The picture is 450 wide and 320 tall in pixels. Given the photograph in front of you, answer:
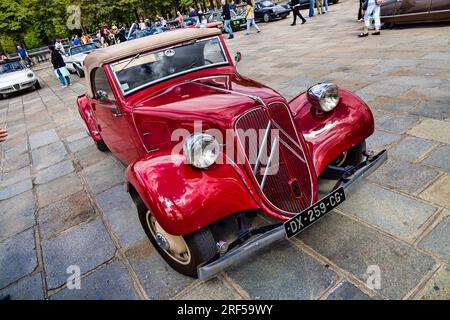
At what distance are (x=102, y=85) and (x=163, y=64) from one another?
838mm

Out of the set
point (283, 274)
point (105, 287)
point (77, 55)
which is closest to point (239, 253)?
point (283, 274)

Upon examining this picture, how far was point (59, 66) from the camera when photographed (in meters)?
12.5

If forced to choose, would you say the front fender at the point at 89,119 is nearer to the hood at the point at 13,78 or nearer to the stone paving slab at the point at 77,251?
the stone paving slab at the point at 77,251

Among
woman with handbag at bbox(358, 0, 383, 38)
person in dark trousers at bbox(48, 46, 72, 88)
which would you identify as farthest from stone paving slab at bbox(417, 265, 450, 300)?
person in dark trousers at bbox(48, 46, 72, 88)

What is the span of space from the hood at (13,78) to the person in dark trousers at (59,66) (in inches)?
57.3

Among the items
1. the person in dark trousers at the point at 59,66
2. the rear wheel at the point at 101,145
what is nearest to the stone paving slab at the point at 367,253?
the rear wheel at the point at 101,145

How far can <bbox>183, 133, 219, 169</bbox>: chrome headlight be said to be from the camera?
2250 millimetres

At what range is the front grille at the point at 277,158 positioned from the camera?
248 cm

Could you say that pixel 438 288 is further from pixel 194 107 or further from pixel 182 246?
pixel 194 107

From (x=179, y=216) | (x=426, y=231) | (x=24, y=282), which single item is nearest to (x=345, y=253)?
(x=426, y=231)

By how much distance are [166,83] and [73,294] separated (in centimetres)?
221

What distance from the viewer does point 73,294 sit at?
104 inches
